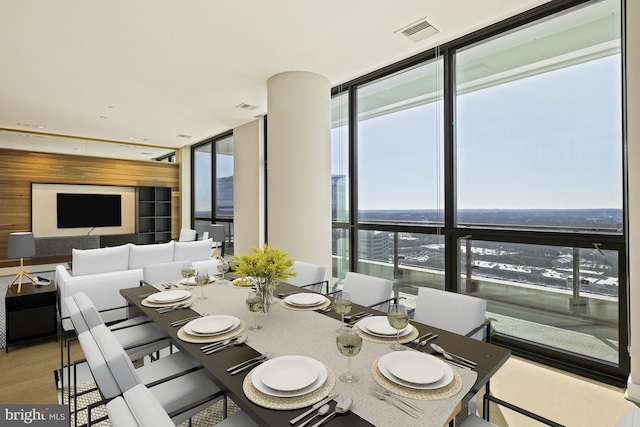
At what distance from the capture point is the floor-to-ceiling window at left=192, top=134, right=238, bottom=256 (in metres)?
6.90

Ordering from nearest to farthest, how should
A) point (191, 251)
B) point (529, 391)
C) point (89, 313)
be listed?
point (89, 313), point (529, 391), point (191, 251)

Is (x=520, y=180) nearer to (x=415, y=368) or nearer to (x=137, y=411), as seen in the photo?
(x=415, y=368)

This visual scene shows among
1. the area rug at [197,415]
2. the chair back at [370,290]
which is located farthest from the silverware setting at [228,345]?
the chair back at [370,290]

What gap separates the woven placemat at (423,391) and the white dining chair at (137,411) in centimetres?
69

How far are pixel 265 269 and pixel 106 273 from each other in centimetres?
266

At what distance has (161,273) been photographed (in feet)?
9.56

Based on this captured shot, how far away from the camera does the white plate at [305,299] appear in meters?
2.02

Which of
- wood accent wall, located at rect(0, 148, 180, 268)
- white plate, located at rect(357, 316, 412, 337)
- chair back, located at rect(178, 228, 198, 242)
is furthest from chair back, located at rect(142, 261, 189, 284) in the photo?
wood accent wall, located at rect(0, 148, 180, 268)

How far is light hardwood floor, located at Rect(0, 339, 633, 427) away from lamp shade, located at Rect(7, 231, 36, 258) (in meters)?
0.94

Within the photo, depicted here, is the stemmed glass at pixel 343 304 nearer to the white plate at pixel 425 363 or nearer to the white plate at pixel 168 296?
the white plate at pixel 425 363

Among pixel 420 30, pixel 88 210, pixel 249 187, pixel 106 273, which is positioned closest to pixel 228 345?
pixel 106 273

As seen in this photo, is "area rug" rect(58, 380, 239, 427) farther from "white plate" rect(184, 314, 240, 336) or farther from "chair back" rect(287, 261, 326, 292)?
"chair back" rect(287, 261, 326, 292)

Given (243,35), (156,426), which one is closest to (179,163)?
(243,35)

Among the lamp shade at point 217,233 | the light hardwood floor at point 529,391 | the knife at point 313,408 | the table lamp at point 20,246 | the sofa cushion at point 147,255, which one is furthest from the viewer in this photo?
the lamp shade at point 217,233
